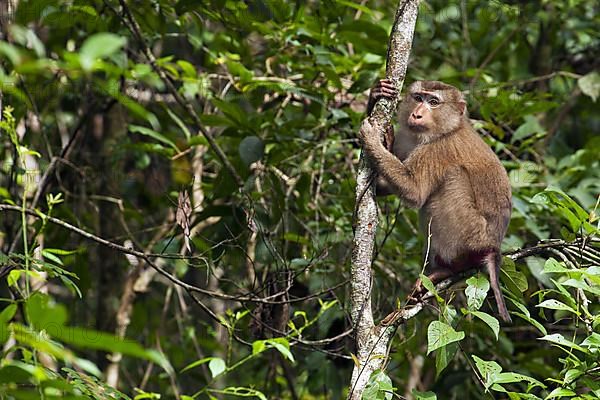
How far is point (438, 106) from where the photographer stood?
5.12 metres

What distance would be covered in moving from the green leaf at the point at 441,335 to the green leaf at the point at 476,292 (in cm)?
26

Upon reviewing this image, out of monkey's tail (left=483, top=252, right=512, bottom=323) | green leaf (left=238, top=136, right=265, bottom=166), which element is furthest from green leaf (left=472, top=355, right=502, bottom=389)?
green leaf (left=238, top=136, right=265, bottom=166)

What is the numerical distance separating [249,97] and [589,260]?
2.60m

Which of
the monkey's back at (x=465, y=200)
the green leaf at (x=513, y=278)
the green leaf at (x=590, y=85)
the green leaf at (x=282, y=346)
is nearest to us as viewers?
the green leaf at (x=282, y=346)

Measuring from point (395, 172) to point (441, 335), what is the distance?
4.85 ft

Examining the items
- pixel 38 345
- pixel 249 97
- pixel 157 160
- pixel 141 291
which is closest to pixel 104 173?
pixel 157 160

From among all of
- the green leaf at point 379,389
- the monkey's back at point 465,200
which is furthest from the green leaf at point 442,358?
the monkey's back at point 465,200

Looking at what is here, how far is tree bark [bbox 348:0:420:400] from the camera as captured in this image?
3.41 metres

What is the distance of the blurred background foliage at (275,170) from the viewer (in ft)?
15.4

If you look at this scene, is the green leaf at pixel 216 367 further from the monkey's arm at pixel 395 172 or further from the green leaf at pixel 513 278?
the green leaf at pixel 513 278

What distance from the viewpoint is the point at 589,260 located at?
3740 millimetres

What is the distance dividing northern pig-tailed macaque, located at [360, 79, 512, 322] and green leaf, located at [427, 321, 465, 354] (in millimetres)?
1118

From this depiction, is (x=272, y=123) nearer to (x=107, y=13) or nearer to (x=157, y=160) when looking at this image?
(x=107, y=13)

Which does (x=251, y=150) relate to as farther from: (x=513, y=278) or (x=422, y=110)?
(x=513, y=278)
